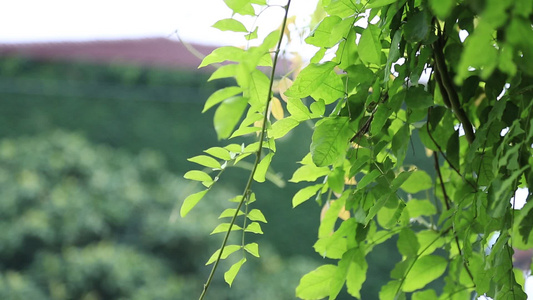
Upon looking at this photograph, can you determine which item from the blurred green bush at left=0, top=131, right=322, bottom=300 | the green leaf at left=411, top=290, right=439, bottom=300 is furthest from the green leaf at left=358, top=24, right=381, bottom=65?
the blurred green bush at left=0, top=131, right=322, bottom=300

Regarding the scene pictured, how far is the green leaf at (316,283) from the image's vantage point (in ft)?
2.29

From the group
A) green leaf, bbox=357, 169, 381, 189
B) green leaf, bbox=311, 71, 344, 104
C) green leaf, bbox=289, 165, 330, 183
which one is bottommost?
green leaf, bbox=357, 169, 381, 189

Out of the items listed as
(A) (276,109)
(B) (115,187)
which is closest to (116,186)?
(B) (115,187)

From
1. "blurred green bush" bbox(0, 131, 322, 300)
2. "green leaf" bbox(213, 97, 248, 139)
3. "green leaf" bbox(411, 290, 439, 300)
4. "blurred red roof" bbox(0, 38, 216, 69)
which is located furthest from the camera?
"blurred red roof" bbox(0, 38, 216, 69)

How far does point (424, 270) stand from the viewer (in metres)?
0.72

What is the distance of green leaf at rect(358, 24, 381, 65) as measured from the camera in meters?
0.55

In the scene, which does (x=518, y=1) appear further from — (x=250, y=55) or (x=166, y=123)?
(x=166, y=123)

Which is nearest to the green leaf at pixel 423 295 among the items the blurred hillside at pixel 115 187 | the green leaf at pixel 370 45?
the green leaf at pixel 370 45

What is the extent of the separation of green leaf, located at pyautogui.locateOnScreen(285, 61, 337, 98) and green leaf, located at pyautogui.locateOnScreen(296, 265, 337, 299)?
9.4 inches

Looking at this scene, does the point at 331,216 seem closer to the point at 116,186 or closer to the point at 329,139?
the point at 329,139

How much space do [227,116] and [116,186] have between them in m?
4.38

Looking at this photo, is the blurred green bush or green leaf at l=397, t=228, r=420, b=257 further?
the blurred green bush

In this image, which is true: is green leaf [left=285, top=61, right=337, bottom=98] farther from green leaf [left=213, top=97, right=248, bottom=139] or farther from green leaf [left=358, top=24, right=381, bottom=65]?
green leaf [left=213, top=97, right=248, bottom=139]

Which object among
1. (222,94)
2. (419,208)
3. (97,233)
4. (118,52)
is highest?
(118,52)
